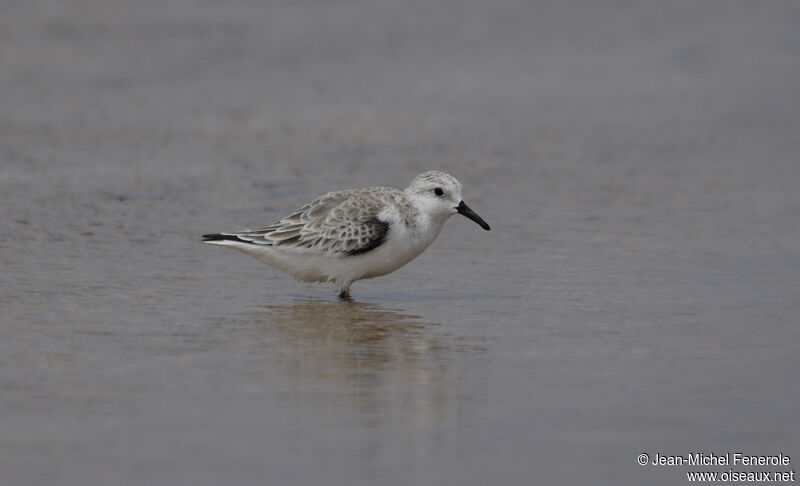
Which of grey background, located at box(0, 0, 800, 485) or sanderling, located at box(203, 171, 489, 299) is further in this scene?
sanderling, located at box(203, 171, 489, 299)

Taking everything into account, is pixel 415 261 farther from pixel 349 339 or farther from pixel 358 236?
pixel 349 339

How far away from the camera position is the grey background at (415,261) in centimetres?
541

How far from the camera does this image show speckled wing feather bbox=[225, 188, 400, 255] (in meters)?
8.74

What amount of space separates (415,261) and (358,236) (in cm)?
148

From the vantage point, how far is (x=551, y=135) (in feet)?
50.9

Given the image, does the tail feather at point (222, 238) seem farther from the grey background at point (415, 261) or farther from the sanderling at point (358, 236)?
the grey background at point (415, 261)

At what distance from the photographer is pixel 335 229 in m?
8.88

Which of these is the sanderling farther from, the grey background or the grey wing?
the grey background

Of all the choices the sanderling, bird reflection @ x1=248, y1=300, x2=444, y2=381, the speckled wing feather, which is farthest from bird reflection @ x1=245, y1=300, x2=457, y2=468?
the speckled wing feather

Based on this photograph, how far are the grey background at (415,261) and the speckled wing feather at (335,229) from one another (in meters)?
0.42

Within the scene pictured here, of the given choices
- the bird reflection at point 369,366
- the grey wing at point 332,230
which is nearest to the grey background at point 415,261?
the bird reflection at point 369,366

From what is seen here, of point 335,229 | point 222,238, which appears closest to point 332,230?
point 335,229

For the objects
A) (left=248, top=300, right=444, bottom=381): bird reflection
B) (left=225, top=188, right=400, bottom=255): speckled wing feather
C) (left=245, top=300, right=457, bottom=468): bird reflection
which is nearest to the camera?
(left=245, top=300, right=457, bottom=468): bird reflection

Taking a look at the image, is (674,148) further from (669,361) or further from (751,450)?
(751,450)
